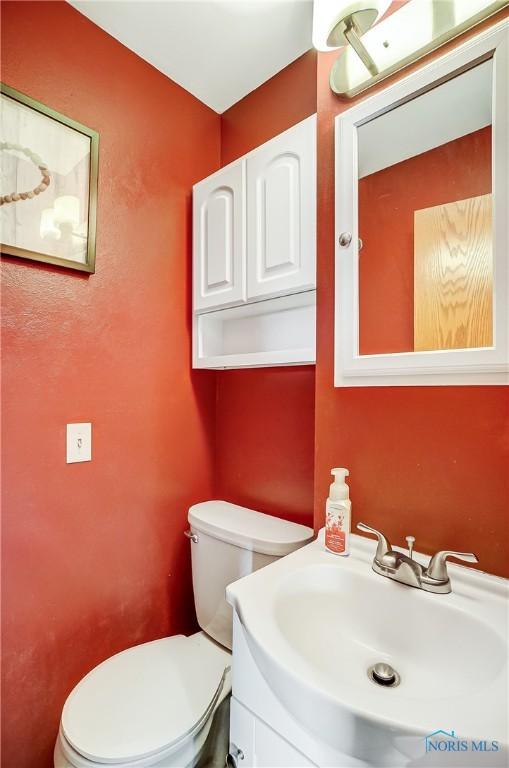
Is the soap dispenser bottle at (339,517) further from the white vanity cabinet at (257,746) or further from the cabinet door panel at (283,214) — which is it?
the cabinet door panel at (283,214)

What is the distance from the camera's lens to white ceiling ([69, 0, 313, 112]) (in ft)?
3.65

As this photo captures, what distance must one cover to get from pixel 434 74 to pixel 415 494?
948 mm

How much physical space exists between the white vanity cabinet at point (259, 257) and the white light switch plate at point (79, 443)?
47 cm

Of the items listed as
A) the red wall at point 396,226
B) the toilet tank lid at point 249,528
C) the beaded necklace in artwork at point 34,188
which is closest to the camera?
the red wall at point 396,226

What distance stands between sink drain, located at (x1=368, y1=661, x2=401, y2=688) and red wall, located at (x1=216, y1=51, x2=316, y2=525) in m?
0.56

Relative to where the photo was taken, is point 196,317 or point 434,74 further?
point 196,317

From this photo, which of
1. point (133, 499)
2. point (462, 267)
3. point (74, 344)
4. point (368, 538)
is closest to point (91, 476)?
point (133, 499)

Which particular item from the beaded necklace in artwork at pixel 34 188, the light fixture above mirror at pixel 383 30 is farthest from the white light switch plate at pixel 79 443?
the light fixture above mirror at pixel 383 30

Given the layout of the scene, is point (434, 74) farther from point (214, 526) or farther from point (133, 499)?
point (133, 499)

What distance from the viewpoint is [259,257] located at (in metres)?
1.17

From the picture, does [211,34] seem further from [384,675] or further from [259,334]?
[384,675]

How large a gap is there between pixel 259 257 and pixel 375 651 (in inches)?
42.2

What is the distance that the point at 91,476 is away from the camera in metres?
1.16

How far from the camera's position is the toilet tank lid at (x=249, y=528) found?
42.4 inches
